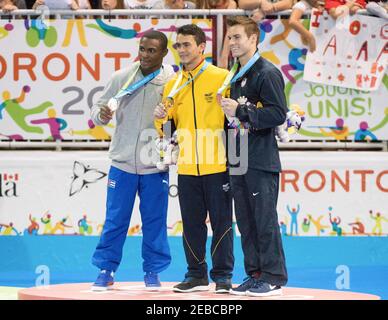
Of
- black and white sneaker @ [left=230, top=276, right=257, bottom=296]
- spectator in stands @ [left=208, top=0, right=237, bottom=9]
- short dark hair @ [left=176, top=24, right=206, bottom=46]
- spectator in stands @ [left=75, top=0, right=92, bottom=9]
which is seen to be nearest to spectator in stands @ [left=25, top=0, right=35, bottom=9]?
spectator in stands @ [left=75, top=0, right=92, bottom=9]

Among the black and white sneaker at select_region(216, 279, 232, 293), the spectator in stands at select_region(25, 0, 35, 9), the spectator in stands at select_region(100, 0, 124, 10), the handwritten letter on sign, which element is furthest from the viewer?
the spectator in stands at select_region(25, 0, 35, 9)

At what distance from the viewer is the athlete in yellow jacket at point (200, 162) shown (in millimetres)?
8703

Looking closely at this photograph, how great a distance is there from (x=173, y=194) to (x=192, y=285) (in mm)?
2988

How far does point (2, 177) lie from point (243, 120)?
13.8 feet

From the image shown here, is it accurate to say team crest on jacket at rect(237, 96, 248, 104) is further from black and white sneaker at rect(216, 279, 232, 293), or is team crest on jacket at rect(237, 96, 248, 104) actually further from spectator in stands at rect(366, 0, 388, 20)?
spectator in stands at rect(366, 0, 388, 20)

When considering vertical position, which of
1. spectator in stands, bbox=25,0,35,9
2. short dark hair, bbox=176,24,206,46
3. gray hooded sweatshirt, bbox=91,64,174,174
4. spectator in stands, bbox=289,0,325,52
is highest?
spectator in stands, bbox=25,0,35,9

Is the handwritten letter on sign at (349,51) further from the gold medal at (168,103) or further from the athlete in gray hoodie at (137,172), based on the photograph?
the gold medal at (168,103)

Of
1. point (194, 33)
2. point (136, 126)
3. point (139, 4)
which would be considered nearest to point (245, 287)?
point (136, 126)

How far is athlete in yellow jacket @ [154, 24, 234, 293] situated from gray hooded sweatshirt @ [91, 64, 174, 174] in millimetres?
367

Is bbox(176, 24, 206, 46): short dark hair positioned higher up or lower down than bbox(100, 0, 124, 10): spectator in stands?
lower down

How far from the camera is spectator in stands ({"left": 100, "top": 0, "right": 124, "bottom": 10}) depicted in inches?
470

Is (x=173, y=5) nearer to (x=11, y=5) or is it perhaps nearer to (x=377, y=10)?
(x=11, y=5)

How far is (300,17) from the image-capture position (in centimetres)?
1174

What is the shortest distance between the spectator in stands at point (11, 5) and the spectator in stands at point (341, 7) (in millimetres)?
3304
